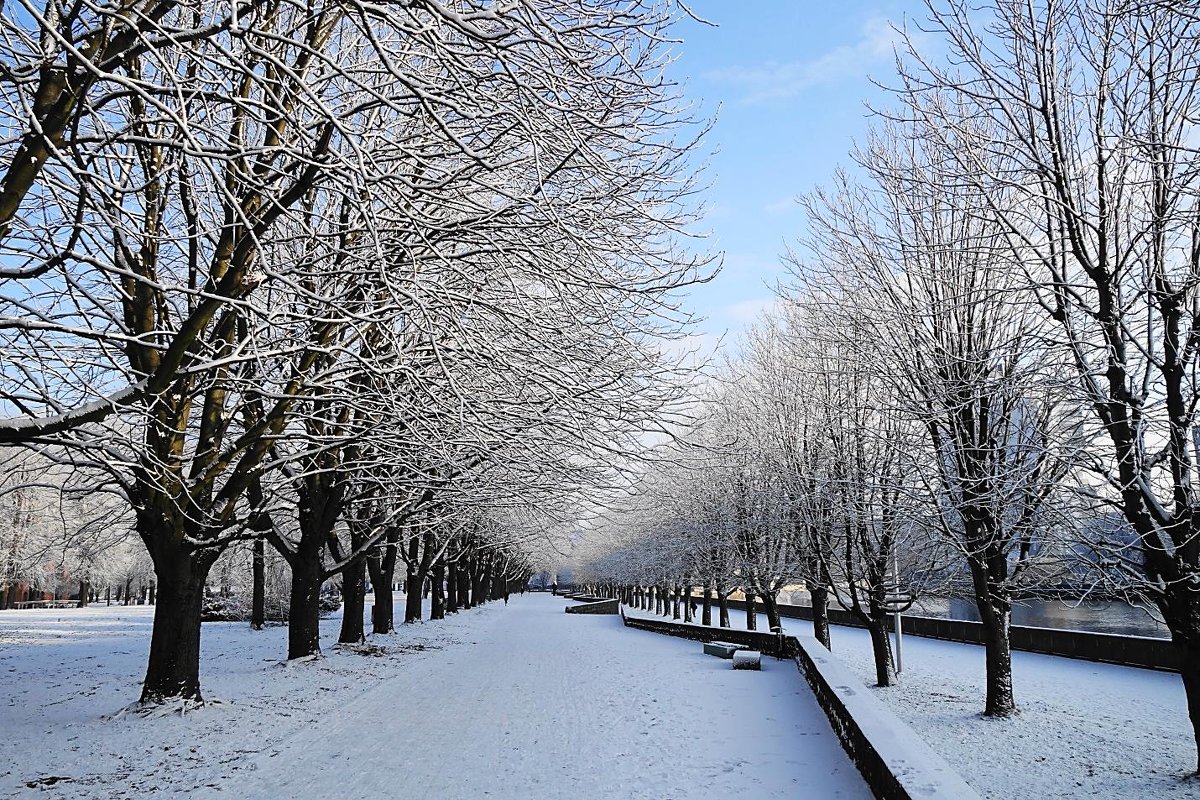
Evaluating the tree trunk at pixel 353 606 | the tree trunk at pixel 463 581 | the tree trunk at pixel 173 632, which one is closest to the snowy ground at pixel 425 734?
the tree trunk at pixel 173 632

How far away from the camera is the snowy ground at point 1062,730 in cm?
908

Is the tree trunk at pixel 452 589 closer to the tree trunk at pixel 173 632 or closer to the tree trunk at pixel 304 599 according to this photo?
the tree trunk at pixel 304 599

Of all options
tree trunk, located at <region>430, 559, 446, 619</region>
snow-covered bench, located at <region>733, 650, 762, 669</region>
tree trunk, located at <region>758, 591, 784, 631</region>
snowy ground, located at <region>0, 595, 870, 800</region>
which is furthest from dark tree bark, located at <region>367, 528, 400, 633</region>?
tree trunk, located at <region>758, 591, 784, 631</region>

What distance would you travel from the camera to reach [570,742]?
8562mm

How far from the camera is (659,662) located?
16.9 meters

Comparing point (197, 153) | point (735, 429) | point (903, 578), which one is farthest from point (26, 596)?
point (197, 153)

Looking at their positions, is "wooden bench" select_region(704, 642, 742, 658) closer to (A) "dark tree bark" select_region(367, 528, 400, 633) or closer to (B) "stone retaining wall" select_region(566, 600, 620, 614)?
(A) "dark tree bark" select_region(367, 528, 400, 633)

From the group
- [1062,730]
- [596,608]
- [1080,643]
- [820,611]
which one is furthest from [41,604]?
[1062,730]

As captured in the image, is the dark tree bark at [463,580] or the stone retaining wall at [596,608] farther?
the stone retaining wall at [596,608]

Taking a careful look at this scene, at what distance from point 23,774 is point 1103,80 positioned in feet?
42.2

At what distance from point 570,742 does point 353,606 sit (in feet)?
39.8

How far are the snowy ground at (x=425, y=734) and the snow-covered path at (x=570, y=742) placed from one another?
3 cm

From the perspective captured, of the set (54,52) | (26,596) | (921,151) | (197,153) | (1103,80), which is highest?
(921,151)

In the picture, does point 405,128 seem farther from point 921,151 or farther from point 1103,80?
point 921,151
